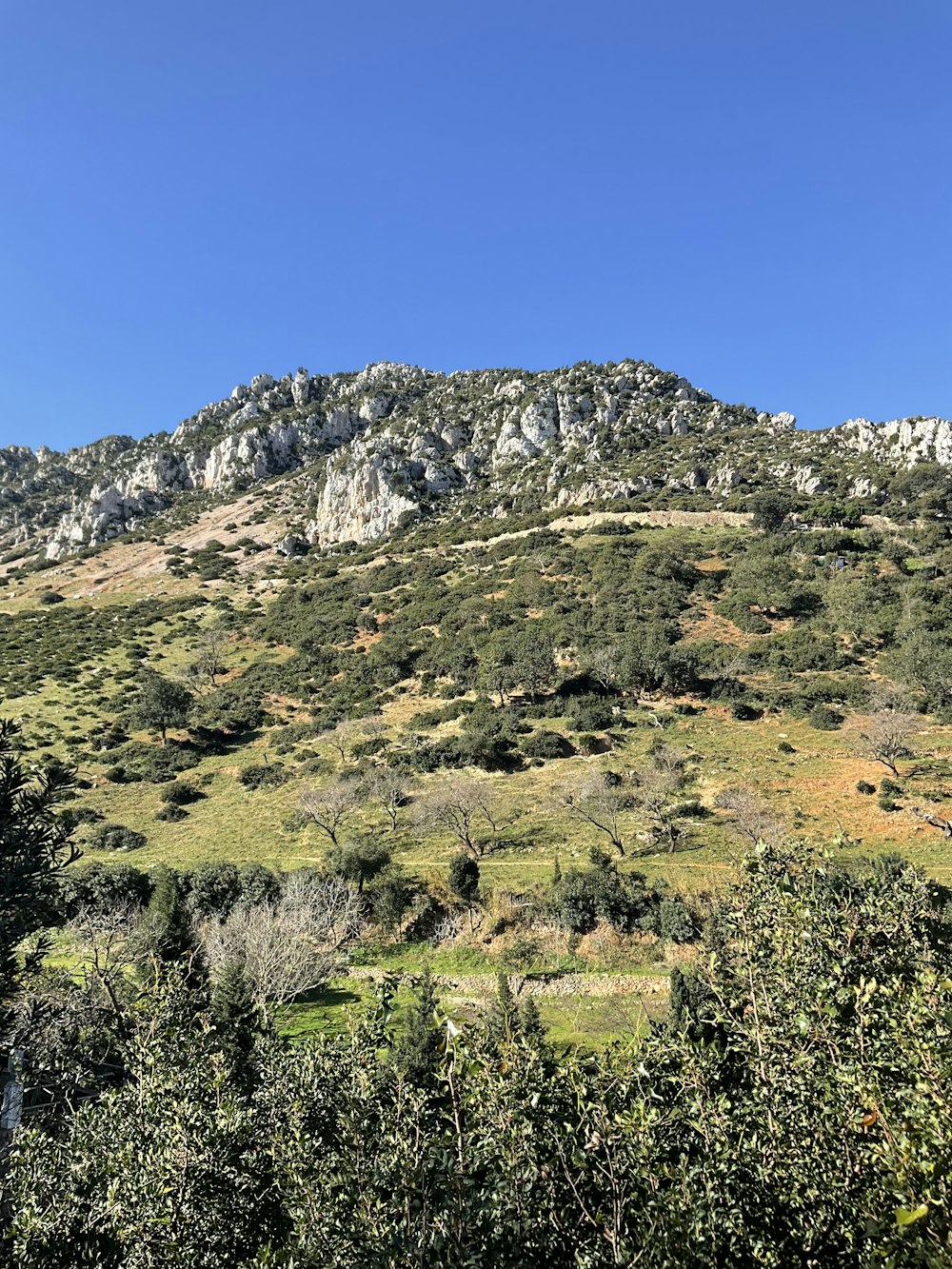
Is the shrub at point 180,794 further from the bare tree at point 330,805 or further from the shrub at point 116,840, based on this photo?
the bare tree at point 330,805

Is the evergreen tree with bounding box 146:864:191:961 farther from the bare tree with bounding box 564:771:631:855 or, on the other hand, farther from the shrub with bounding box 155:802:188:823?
the bare tree with bounding box 564:771:631:855

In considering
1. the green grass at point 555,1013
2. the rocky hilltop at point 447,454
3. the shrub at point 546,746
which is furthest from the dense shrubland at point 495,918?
the rocky hilltop at point 447,454

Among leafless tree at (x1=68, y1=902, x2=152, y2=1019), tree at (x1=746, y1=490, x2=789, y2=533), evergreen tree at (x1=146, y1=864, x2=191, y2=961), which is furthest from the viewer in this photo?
tree at (x1=746, y1=490, x2=789, y2=533)

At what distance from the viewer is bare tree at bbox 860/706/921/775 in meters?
38.0

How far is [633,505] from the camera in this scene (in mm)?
96000

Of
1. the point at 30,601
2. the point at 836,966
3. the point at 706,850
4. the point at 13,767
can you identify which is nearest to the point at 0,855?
the point at 13,767

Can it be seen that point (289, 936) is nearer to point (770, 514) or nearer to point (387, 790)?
point (387, 790)

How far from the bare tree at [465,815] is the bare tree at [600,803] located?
14.6ft

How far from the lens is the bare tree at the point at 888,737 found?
37969 millimetres

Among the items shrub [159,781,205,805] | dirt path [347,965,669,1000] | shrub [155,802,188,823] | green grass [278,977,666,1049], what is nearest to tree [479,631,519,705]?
shrub [159,781,205,805]

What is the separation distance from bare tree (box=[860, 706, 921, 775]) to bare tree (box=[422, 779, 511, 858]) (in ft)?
76.5

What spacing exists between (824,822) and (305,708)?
153 ft

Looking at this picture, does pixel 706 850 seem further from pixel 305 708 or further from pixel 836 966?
pixel 305 708

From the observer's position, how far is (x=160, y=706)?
5981 cm
